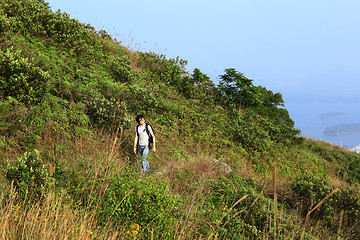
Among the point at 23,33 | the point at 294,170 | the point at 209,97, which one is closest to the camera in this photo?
the point at 23,33

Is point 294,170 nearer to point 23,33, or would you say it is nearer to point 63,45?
point 63,45

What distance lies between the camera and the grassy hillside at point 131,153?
13.1 ft

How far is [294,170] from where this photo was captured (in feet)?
45.0

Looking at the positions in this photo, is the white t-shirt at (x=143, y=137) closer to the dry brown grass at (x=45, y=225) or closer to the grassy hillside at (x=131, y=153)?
the grassy hillside at (x=131, y=153)

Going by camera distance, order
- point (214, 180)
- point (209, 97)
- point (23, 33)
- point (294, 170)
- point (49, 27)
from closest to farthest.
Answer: point (214, 180) → point (23, 33) → point (49, 27) → point (294, 170) → point (209, 97)

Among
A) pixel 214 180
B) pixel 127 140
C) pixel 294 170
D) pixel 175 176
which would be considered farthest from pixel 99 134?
pixel 294 170

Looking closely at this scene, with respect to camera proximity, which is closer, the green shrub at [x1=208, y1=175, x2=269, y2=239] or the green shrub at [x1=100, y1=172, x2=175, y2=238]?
the green shrub at [x1=100, y1=172, x2=175, y2=238]

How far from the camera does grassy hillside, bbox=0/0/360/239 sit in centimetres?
399

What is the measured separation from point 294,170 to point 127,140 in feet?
31.0

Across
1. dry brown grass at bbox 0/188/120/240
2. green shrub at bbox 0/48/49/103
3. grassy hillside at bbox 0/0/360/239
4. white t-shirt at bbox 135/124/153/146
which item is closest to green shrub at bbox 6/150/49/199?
grassy hillside at bbox 0/0/360/239

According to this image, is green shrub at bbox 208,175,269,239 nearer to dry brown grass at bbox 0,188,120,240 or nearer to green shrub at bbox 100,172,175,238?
green shrub at bbox 100,172,175,238

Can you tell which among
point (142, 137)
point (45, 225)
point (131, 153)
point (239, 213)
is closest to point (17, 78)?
point (142, 137)

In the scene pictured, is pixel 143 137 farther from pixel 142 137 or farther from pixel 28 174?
pixel 28 174

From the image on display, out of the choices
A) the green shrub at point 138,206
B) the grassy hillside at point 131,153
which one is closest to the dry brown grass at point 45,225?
the grassy hillside at point 131,153
